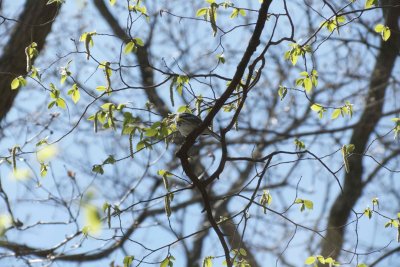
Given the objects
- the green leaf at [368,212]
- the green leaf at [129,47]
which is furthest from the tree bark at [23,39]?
the green leaf at [368,212]

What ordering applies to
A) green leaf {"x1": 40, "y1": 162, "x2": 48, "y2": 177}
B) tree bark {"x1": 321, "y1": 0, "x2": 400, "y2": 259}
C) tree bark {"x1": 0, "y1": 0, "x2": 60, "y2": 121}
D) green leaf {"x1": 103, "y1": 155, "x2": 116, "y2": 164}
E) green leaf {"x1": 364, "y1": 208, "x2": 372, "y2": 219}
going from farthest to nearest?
tree bark {"x1": 321, "y1": 0, "x2": 400, "y2": 259} → tree bark {"x1": 0, "y1": 0, "x2": 60, "y2": 121} → green leaf {"x1": 40, "y1": 162, "x2": 48, "y2": 177} → green leaf {"x1": 364, "y1": 208, "x2": 372, "y2": 219} → green leaf {"x1": 103, "y1": 155, "x2": 116, "y2": 164}

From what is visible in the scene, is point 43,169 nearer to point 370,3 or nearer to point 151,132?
point 151,132

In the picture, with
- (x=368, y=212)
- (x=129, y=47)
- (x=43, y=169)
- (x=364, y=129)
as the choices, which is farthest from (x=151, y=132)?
(x=364, y=129)

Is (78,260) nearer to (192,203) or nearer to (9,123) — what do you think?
(9,123)

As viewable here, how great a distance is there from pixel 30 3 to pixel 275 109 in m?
5.45

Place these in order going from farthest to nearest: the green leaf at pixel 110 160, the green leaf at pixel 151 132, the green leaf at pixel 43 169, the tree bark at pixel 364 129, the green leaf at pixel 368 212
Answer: the tree bark at pixel 364 129
the green leaf at pixel 43 169
the green leaf at pixel 368 212
the green leaf at pixel 110 160
the green leaf at pixel 151 132

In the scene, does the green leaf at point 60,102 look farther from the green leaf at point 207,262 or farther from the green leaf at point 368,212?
the green leaf at point 368,212

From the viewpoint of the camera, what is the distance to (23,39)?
18.0 ft

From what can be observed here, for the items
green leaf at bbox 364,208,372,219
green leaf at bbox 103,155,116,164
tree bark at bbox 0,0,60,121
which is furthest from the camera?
tree bark at bbox 0,0,60,121

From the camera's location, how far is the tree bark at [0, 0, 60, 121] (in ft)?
17.5

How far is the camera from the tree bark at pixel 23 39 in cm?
534

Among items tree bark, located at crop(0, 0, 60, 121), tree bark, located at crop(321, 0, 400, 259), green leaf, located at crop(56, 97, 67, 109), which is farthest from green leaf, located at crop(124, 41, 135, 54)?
tree bark, located at crop(321, 0, 400, 259)

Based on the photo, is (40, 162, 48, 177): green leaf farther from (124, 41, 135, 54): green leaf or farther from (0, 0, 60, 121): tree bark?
(0, 0, 60, 121): tree bark

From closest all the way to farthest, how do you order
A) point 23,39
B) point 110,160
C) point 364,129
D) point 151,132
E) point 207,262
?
point 151,132, point 110,160, point 207,262, point 23,39, point 364,129
